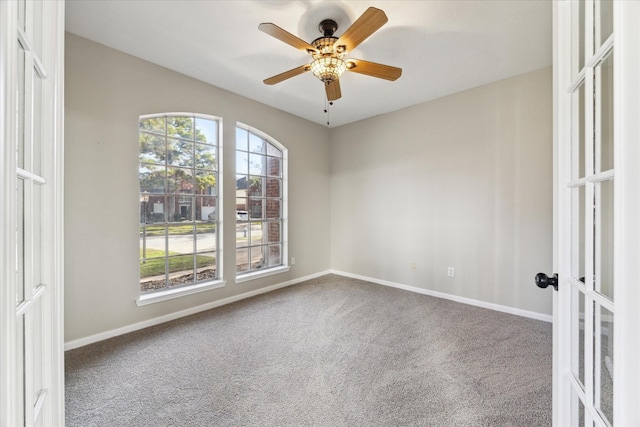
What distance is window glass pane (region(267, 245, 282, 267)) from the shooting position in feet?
13.5

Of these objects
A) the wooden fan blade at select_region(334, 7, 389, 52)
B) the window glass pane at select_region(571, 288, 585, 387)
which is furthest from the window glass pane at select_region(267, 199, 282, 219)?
the window glass pane at select_region(571, 288, 585, 387)

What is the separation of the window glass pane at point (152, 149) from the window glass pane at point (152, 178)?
2.6 inches

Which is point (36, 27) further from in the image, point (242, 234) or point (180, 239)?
point (242, 234)

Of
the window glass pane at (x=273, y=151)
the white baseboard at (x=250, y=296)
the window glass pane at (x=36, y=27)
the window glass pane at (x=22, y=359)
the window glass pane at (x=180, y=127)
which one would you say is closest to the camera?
the window glass pane at (x=22, y=359)

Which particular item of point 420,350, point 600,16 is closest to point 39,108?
point 600,16

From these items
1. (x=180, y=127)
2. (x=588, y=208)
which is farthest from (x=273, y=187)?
(x=588, y=208)

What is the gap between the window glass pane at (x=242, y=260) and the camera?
366 cm

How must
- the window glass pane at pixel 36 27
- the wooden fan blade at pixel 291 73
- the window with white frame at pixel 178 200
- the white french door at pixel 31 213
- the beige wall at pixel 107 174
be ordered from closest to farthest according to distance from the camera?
the white french door at pixel 31 213 → the window glass pane at pixel 36 27 → the wooden fan blade at pixel 291 73 → the beige wall at pixel 107 174 → the window with white frame at pixel 178 200

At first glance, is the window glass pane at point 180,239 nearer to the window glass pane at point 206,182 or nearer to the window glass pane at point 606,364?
the window glass pane at point 206,182

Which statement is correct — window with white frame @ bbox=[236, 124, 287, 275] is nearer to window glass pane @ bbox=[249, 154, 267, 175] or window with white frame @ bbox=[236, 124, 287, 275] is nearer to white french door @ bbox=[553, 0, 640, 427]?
window glass pane @ bbox=[249, 154, 267, 175]

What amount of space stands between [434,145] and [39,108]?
3769mm

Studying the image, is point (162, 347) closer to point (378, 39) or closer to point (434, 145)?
point (378, 39)

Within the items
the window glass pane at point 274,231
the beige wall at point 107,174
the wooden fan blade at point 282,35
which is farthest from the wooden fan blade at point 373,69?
the window glass pane at point 274,231

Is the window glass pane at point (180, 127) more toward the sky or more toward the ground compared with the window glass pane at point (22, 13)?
more toward the sky
